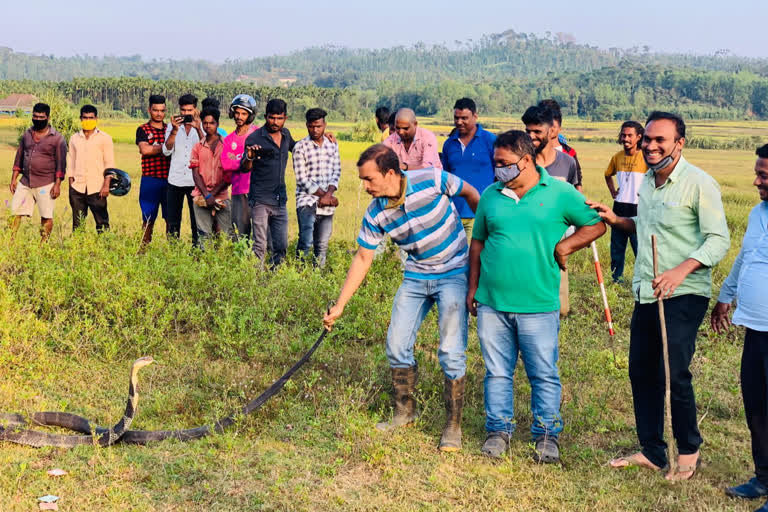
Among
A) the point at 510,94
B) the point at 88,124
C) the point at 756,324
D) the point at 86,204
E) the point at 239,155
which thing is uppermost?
the point at 510,94

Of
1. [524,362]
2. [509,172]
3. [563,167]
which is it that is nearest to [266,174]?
[563,167]


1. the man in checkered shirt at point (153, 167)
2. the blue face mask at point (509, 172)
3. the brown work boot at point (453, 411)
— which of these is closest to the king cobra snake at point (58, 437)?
the brown work boot at point (453, 411)

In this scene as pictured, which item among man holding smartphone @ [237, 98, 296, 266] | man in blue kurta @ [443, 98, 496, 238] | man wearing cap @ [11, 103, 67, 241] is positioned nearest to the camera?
man in blue kurta @ [443, 98, 496, 238]

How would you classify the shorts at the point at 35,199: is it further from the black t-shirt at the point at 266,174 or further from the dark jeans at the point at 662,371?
the dark jeans at the point at 662,371

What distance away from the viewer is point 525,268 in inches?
166

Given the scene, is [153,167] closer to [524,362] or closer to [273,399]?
[273,399]

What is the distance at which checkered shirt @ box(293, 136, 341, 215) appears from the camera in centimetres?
817

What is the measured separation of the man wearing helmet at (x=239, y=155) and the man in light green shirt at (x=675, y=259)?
481cm

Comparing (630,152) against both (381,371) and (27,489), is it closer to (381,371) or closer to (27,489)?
(381,371)

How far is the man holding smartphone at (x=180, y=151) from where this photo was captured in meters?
8.39

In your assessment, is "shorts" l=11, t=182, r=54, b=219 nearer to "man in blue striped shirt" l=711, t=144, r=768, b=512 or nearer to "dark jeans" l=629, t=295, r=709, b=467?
"dark jeans" l=629, t=295, r=709, b=467

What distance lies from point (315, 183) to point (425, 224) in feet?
12.8

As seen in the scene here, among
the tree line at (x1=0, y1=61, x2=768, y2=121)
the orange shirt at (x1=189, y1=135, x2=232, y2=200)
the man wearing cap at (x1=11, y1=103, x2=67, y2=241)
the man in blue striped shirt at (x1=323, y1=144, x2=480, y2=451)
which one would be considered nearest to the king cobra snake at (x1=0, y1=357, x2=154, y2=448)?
the man in blue striped shirt at (x1=323, y1=144, x2=480, y2=451)

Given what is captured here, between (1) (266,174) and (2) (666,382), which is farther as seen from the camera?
(1) (266,174)
